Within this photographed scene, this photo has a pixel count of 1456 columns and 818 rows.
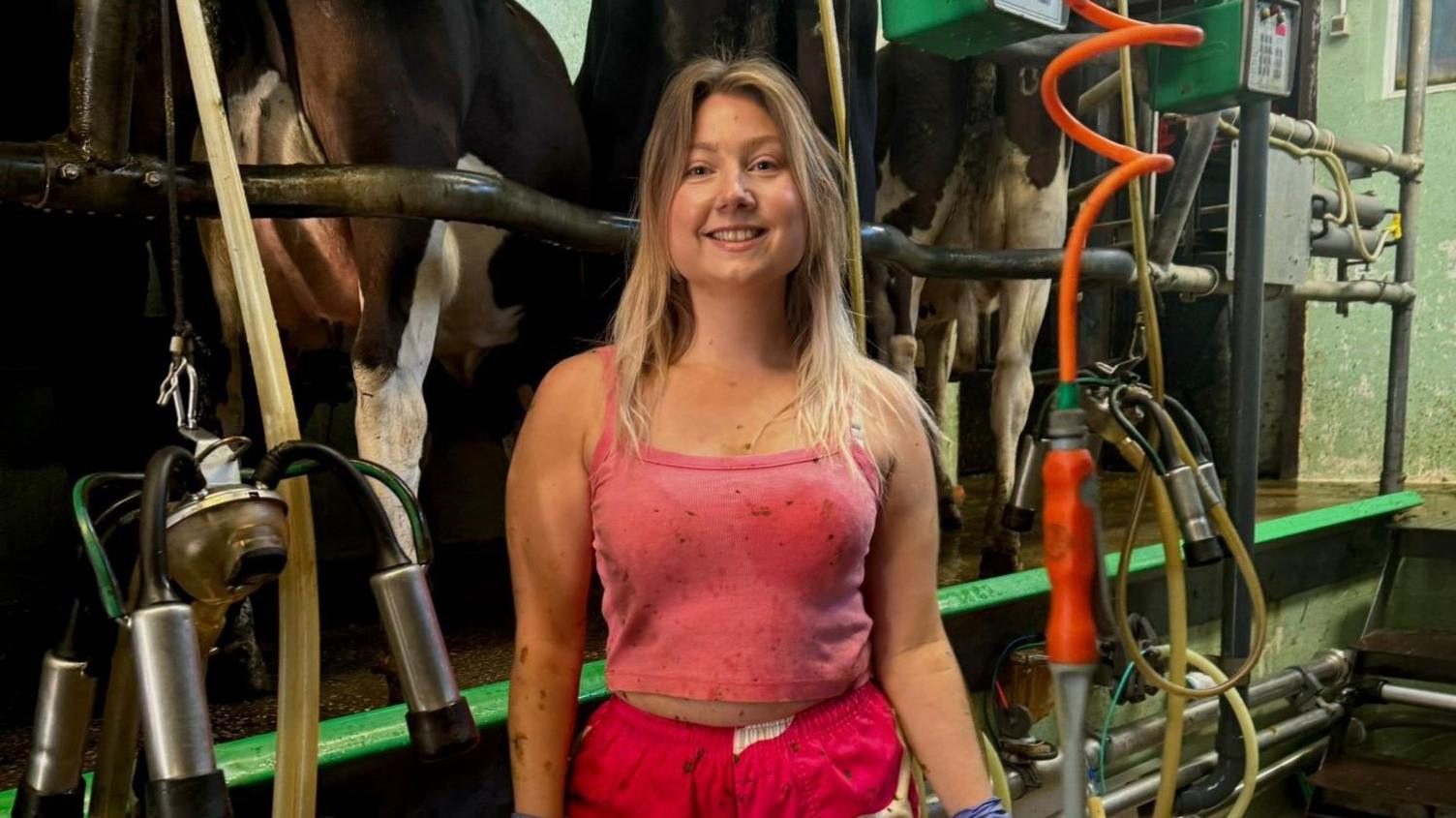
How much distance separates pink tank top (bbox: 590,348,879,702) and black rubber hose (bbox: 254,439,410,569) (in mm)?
368

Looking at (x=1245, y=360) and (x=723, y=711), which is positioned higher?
(x=1245, y=360)

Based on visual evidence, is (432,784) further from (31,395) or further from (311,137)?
(31,395)

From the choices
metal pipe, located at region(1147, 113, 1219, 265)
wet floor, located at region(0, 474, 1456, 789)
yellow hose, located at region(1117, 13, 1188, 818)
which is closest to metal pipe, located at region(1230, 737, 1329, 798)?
wet floor, located at region(0, 474, 1456, 789)

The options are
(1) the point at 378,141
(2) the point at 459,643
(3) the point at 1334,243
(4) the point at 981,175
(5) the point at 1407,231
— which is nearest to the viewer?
(1) the point at 378,141

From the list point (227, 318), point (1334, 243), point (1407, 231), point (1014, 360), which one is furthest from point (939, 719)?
point (1407, 231)

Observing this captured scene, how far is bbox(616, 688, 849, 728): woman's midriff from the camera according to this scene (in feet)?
3.38

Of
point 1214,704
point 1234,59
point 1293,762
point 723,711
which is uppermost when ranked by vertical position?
point 1234,59

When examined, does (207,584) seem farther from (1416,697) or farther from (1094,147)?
(1416,697)

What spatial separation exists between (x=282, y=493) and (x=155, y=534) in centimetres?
23

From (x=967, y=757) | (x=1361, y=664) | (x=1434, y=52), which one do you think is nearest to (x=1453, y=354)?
(x=1434, y=52)

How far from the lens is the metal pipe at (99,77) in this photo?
0.93 metres

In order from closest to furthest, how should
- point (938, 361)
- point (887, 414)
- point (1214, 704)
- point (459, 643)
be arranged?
point (887, 414) → point (459, 643) → point (1214, 704) → point (938, 361)

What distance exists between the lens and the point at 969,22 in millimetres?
1442

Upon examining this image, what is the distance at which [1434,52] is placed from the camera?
15.4ft
